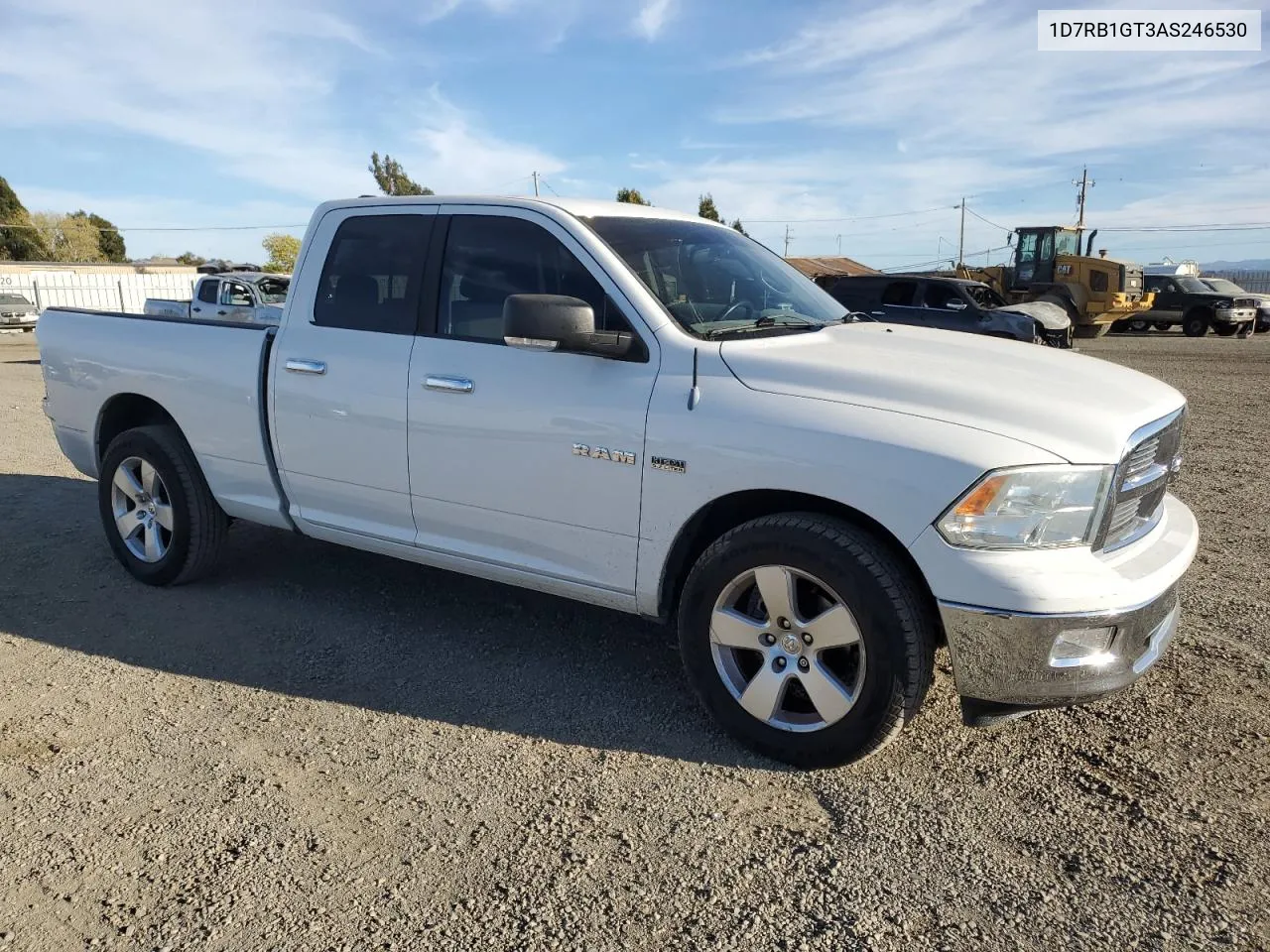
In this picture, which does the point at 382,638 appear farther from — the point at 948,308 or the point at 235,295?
the point at 948,308

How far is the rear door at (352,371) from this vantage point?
4.03 meters

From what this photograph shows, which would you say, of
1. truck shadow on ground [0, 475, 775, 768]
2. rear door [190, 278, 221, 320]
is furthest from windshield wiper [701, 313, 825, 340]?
rear door [190, 278, 221, 320]

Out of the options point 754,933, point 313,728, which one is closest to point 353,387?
point 313,728

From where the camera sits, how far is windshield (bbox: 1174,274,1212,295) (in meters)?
28.0

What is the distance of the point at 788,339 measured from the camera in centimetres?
364

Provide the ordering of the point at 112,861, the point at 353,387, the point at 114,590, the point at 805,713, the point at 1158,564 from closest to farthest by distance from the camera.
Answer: the point at 112,861 → the point at 1158,564 → the point at 805,713 → the point at 353,387 → the point at 114,590

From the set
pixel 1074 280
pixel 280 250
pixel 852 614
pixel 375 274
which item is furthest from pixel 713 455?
pixel 280 250

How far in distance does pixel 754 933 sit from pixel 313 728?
1873 millimetres

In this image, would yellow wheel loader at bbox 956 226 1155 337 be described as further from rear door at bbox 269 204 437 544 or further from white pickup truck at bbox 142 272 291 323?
rear door at bbox 269 204 437 544

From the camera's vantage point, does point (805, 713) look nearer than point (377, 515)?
Yes

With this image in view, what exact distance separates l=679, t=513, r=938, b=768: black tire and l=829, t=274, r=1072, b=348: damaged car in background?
1361 cm

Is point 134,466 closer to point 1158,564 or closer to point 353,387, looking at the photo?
point 353,387

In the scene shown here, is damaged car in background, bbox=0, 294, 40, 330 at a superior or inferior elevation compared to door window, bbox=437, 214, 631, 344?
inferior

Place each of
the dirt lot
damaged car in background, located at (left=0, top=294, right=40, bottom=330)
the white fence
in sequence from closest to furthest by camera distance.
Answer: the dirt lot
damaged car in background, located at (left=0, top=294, right=40, bottom=330)
the white fence
